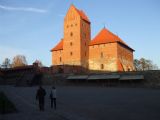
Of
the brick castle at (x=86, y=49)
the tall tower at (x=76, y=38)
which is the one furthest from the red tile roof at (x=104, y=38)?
the tall tower at (x=76, y=38)

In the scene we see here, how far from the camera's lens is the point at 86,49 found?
196 ft

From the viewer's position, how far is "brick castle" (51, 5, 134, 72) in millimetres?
56531

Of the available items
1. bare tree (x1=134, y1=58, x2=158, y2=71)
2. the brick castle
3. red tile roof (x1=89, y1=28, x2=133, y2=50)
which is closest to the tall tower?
the brick castle

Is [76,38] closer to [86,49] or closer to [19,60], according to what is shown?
[86,49]

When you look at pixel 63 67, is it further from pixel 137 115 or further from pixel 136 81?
pixel 137 115

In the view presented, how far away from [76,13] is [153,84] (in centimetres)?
3051

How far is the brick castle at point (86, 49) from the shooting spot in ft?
185

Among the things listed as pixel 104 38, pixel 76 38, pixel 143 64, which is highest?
pixel 104 38

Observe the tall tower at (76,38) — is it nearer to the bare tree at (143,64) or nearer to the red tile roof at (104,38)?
the red tile roof at (104,38)

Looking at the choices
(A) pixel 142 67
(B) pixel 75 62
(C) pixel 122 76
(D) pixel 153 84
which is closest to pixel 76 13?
(B) pixel 75 62

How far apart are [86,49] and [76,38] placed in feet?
11.9

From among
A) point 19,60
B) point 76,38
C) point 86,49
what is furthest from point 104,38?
point 19,60

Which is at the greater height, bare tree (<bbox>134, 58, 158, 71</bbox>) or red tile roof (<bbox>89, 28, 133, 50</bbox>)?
red tile roof (<bbox>89, 28, 133, 50</bbox>)

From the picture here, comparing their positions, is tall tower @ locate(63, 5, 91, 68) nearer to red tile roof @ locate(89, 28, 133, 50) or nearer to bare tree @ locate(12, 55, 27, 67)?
red tile roof @ locate(89, 28, 133, 50)
